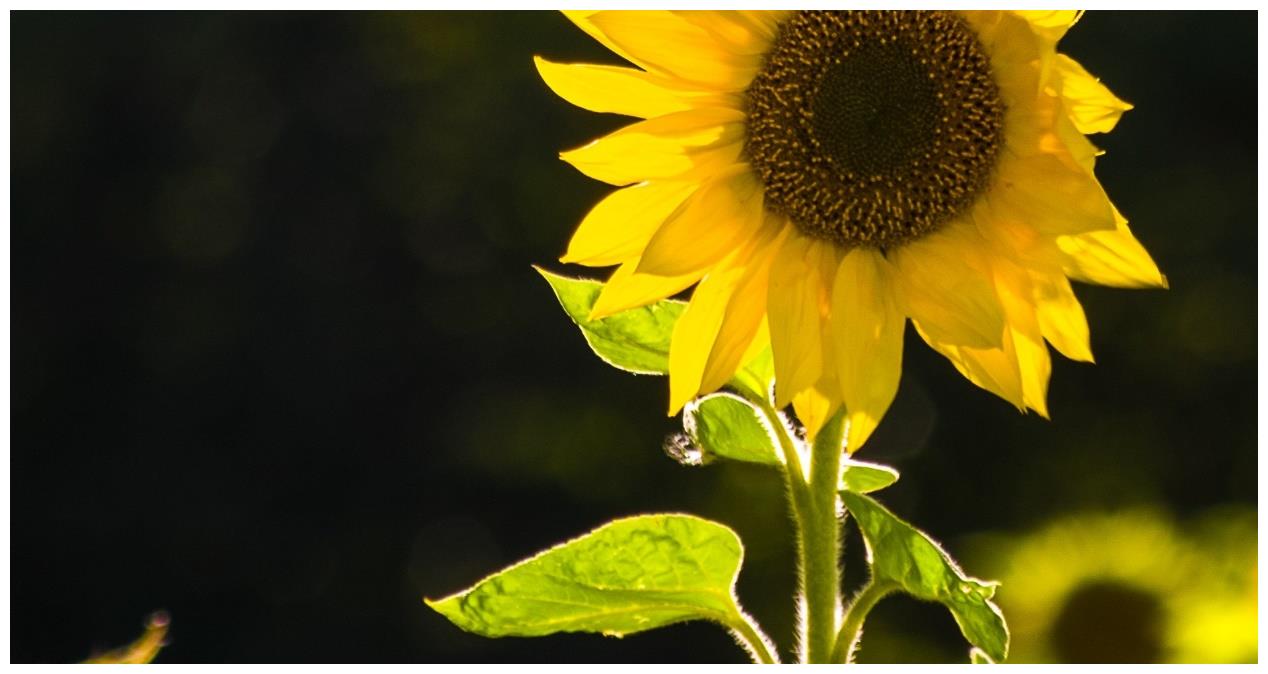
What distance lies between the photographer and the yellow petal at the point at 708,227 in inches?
30.3

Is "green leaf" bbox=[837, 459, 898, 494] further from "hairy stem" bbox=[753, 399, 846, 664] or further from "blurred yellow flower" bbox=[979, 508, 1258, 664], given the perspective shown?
"blurred yellow flower" bbox=[979, 508, 1258, 664]

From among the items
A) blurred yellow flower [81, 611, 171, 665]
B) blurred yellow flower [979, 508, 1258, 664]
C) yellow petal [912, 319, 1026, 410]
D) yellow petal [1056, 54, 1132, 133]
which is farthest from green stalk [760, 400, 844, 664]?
blurred yellow flower [979, 508, 1258, 664]

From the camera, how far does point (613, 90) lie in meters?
0.80

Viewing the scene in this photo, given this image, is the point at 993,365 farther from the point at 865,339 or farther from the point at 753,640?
the point at 753,640

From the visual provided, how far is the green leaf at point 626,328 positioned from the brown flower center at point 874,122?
0.10 m

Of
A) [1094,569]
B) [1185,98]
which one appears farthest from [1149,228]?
[1094,569]

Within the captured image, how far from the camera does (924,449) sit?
198 centimetres

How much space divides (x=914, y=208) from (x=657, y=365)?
7.1 inches

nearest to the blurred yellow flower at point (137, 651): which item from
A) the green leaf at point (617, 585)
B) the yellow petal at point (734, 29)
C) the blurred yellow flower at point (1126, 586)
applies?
the green leaf at point (617, 585)

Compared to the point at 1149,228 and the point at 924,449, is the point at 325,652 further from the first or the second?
the point at 1149,228

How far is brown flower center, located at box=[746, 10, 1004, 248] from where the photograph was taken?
0.82 metres

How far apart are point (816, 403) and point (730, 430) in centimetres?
5

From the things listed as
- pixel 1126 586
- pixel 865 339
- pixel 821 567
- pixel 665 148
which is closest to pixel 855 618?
pixel 821 567

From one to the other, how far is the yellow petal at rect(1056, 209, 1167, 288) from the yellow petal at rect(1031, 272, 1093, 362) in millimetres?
11
